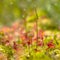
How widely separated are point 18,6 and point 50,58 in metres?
8.60

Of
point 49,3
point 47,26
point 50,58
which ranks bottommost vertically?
point 50,58

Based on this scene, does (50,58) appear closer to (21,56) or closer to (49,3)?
(21,56)

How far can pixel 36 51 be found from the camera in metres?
5.85

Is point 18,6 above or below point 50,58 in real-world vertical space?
above

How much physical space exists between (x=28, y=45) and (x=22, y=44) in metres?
0.26

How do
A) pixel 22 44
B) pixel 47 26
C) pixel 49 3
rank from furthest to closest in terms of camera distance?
1. pixel 47 26
2. pixel 49 3
3. pixel 22 44

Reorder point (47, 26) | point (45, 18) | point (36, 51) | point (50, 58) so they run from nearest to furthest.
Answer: point (50, 58), point (36, 51), point (47, 26), point (45, 18)

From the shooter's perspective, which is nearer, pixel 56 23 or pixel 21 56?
pixel 21 56

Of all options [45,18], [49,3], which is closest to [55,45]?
[49,3]

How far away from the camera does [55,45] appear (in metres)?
6.03

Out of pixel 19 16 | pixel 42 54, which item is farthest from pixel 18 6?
pixel 42 54

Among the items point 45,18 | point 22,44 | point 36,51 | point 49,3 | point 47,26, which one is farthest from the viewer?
point 45,18

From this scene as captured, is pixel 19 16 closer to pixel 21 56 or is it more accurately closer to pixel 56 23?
pixel 56 23

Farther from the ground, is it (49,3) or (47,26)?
(49,3)
